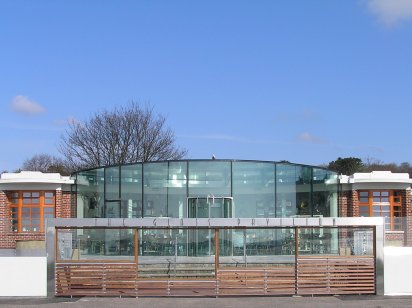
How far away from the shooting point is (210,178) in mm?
25891

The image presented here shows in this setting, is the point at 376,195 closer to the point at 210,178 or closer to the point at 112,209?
the point at 210,178

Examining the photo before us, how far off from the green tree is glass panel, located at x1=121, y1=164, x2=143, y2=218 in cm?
5468

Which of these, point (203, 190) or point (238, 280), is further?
point (203, 190)

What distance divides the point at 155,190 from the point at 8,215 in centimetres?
769

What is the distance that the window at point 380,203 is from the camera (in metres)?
30.1

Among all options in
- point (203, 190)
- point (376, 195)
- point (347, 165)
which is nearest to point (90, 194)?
point (203, 190)

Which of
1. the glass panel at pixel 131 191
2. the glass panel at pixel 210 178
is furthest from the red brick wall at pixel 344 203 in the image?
the glass panel at pixel 131 191

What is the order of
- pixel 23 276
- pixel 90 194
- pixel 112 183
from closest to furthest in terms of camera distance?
1. pixel 23 276
2. pixel 112 183
3. pixel 90 194

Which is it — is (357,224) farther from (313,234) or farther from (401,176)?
(401,176)

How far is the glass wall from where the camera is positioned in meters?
25.9

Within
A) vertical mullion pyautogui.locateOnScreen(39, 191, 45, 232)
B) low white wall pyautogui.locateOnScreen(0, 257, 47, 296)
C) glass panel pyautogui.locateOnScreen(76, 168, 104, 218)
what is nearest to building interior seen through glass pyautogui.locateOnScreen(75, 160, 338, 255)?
glass panel pyautogui.locateOnScreen(76, 168, 104, 218)

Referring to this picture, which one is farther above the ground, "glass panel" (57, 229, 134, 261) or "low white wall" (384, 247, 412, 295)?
"glass panel" (57, 229, 134, 261)

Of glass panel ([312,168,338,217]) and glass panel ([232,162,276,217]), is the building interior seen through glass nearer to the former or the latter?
glass panel ([232,162,276,217])

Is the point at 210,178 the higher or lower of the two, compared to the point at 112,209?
higher
